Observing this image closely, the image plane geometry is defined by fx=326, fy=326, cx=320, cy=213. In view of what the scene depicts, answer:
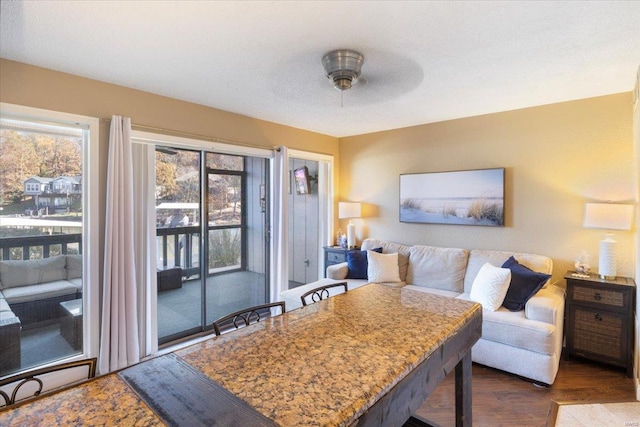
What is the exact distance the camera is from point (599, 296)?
9.27ft

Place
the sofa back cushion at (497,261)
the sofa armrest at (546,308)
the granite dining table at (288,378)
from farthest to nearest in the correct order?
the sofa back cushion at (497,261), the sofa armrest at (546,308), the granite dining table at (288,378)

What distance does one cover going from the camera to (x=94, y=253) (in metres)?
2.69

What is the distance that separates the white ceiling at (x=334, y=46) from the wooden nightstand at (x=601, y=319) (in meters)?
1.74

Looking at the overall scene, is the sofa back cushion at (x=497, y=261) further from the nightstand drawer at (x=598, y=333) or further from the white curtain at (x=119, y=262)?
the white curtain at (x=119, y=262)

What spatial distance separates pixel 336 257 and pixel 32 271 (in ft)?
10.7

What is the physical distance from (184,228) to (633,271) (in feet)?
14.4

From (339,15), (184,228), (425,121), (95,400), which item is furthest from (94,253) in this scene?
(425,121)

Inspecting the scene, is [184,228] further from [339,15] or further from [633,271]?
[633,271]

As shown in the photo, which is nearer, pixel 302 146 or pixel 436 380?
pixel 436 380

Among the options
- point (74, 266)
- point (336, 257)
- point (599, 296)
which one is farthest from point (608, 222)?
point (74, 266)

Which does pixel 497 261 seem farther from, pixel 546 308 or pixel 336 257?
pixel 336 257

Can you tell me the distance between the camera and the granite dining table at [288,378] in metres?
0.83

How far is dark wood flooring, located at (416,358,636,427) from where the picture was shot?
2240 mm

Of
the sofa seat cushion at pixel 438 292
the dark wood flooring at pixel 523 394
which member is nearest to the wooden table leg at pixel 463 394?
the dark wood flooring at pixel 523 394
